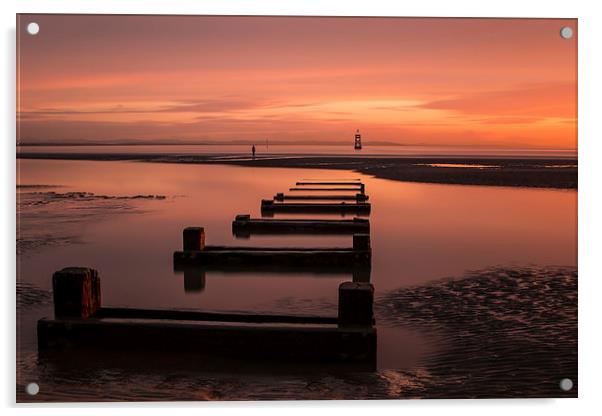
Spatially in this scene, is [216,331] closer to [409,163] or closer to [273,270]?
[273,270]

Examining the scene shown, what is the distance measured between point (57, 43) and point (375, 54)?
5.55 ft

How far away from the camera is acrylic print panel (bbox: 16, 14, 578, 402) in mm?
4527

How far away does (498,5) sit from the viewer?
4.68 metres

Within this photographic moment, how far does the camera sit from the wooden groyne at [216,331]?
4.52 metres

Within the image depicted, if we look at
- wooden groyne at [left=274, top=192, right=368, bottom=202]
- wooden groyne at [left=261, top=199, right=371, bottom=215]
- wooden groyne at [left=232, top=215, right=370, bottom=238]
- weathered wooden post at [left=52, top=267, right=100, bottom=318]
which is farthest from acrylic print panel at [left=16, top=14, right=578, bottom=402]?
wooden groyne at [left=261, top=199, right=371, bottom=215]

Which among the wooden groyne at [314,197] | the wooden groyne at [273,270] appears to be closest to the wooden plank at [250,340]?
the wooden groyne at [273,270]

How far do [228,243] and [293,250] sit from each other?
5.53 feet

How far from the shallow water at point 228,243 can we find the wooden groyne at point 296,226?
0.40 feet

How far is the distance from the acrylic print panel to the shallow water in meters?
0.02

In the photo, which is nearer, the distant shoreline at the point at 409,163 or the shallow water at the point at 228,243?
the shallow water at the point at 228,243

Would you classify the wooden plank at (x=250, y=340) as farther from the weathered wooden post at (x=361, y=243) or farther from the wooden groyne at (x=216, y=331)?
the weathered wooden post at (x=361, y=243)

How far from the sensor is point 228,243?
805cm
